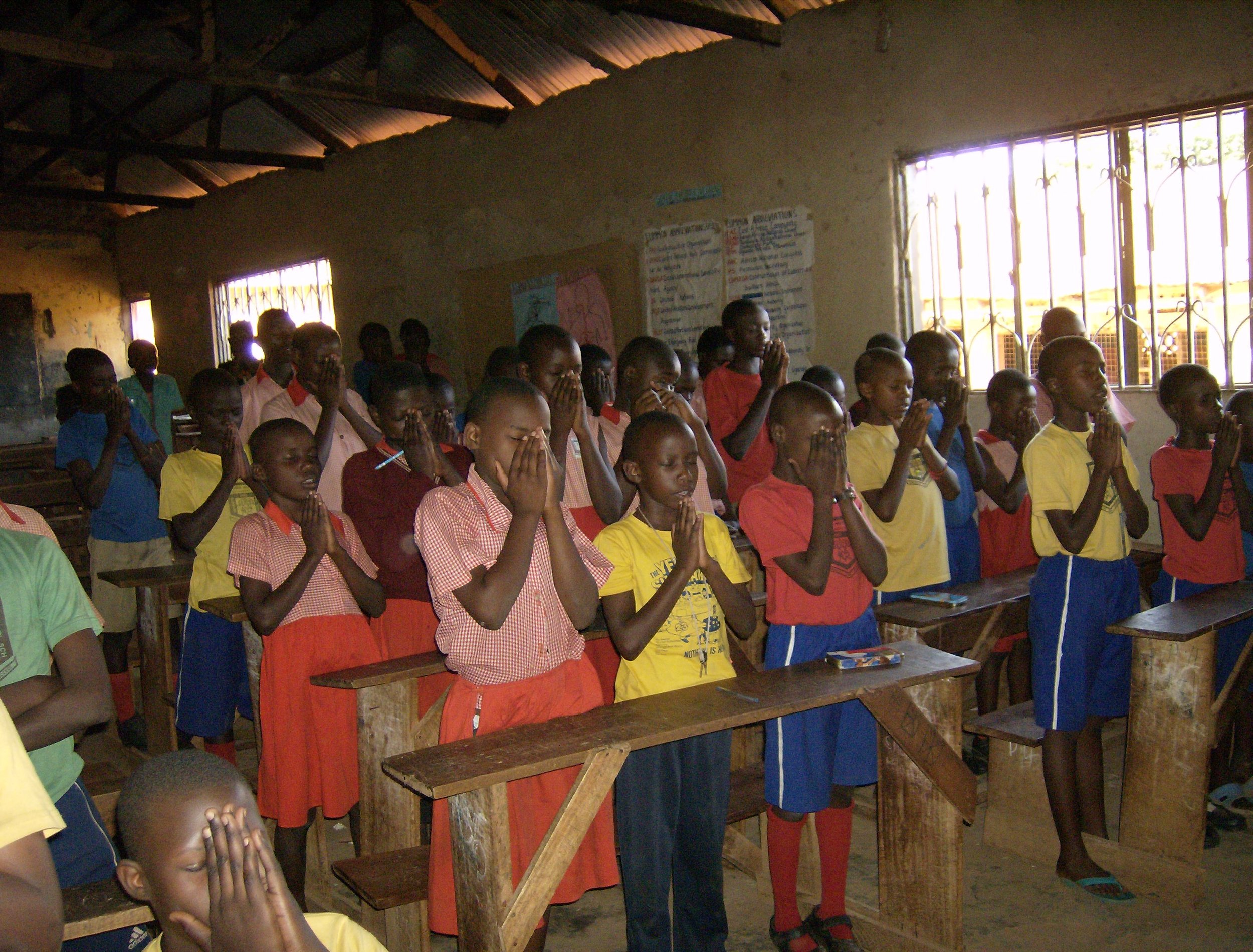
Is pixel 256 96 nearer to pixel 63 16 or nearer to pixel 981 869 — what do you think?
pixel 63 16

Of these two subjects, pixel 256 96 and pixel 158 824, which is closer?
pixel 158 824

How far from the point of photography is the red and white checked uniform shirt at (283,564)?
2773mm

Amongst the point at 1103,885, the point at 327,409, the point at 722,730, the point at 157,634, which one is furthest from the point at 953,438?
the point at 157,634

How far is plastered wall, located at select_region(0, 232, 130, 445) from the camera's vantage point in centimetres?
1181

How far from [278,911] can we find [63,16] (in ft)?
30.8

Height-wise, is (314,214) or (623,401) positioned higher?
(314,214)

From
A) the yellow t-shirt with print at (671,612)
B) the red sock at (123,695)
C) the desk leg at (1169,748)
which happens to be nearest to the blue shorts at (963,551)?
the desk leg at (1169,748)

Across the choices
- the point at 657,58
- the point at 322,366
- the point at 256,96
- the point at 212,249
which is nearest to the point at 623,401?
the point at 322,366

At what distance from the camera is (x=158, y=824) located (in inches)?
50.8

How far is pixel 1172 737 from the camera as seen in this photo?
2.86 metres

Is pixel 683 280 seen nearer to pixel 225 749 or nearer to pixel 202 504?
pixel 202 504

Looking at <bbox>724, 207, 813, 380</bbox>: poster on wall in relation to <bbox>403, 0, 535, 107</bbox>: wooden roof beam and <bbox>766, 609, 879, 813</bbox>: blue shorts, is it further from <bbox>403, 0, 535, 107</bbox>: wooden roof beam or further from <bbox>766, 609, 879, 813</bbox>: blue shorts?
<bbox>766, 609, 879, 813</bbox>: blue shorts

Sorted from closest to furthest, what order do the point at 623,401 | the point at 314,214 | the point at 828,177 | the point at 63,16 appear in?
the point at 623,401
the point at 828,177
the point at 63,16
the point at 314,214

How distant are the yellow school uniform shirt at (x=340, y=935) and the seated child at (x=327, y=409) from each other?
2.39m
